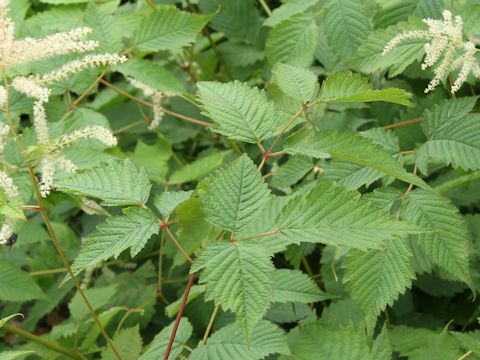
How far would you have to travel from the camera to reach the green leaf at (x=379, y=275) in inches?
61.3

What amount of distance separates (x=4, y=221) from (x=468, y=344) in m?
1.27

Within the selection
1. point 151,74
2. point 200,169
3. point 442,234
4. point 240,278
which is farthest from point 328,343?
point 151,74

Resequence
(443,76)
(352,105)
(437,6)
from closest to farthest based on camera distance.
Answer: (443,76) → (437,6) → (352,105)

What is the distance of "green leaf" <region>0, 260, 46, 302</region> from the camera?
2334mm

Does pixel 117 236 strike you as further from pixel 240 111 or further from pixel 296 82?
pixel 296 82

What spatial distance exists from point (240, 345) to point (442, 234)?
23.3 inches

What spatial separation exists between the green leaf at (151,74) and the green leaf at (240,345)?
40.5 inches

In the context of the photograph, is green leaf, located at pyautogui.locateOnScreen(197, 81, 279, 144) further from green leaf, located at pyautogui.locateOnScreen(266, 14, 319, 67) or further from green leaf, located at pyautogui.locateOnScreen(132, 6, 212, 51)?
green leaf, located at pyautogui.locateOnScreen(132, 6, 212, 51)

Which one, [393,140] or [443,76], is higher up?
[443,76]

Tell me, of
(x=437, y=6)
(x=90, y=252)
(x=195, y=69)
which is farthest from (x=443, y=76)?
(x=195, y=69)

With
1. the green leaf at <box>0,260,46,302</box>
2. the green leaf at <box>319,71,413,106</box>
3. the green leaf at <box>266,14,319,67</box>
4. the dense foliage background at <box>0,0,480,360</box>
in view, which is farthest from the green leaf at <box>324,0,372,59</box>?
the green leaf at <box>0,260,46,302</box>

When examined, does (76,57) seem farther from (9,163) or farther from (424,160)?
(424,160)

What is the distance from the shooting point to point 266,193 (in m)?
1.39

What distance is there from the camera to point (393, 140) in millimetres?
1818
